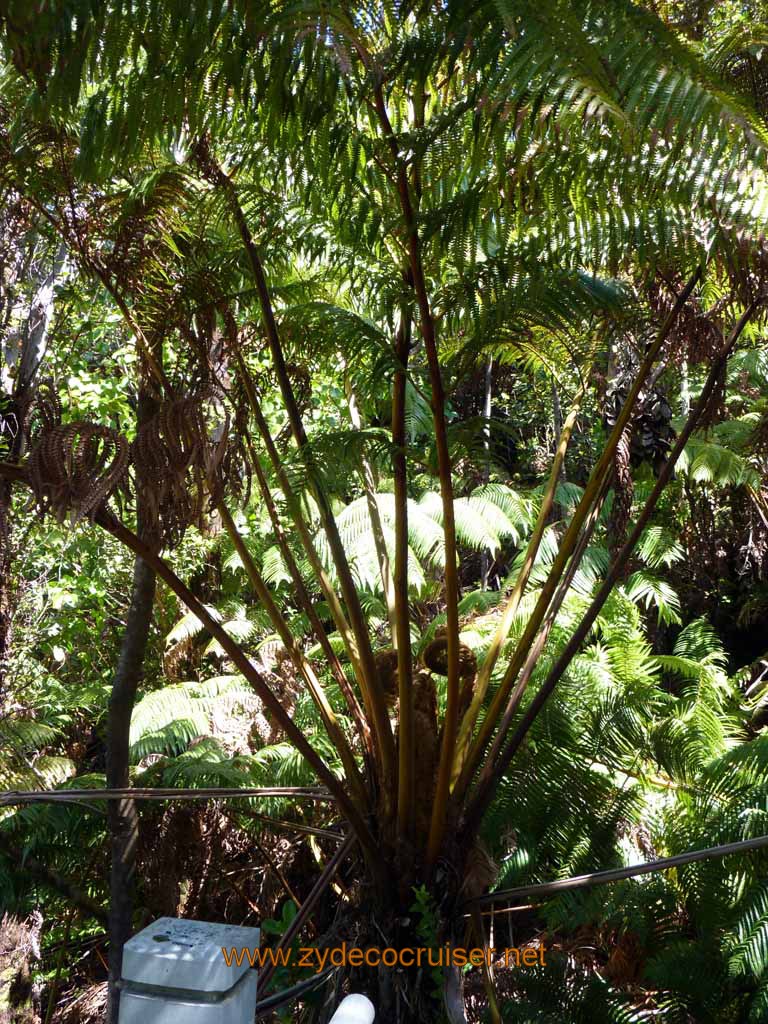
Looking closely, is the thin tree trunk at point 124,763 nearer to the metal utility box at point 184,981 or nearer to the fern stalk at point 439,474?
the fern stalk at point 439,474

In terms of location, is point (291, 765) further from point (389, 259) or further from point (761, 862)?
point (389, 259)

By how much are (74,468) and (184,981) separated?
2.74ft

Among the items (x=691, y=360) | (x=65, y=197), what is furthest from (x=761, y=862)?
(x=65, y=197)

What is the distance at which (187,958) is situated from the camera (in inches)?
38.7

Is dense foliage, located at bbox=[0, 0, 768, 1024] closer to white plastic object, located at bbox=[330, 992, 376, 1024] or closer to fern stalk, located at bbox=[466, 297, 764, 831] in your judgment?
fern stalk, located at bbox=[466, 297, 764, 831]

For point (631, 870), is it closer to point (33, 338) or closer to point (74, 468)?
point (74, 468)

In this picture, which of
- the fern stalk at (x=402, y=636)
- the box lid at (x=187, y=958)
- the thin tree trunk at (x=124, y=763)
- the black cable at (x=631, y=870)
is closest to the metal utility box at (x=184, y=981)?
the box lid at (x=187, y=958)

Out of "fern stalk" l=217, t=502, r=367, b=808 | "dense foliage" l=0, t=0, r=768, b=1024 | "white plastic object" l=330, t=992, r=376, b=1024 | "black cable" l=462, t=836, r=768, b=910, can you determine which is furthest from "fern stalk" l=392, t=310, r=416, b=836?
"white plastic object" l=330, t=992, r=376, b=1024

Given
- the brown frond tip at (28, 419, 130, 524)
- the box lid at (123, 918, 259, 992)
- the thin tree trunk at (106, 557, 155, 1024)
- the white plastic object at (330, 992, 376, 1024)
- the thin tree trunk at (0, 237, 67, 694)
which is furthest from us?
the thin tree trunk at (0, 237, 67, 694)

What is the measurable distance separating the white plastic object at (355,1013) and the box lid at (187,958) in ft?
0.69

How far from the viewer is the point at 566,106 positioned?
137cm

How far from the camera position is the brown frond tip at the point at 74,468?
56.6 inches

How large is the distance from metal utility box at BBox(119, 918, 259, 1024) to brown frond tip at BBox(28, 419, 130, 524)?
2.27 ft

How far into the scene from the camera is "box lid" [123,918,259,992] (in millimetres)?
979
